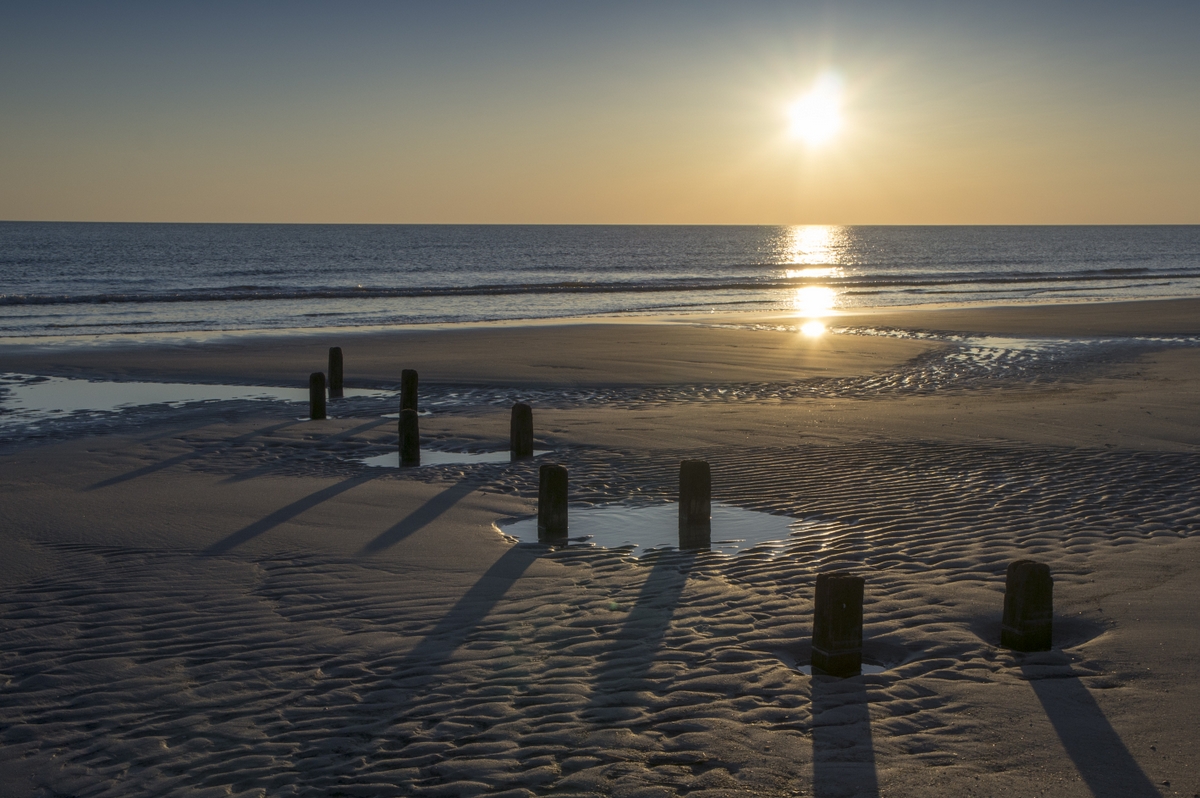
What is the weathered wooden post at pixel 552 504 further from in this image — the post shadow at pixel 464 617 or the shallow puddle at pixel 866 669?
the shallow puddle at pixel 866 669

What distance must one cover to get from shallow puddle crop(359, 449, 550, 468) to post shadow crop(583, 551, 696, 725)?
13.9 ft

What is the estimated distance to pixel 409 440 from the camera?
1116cm

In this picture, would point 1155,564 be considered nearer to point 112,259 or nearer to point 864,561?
point 864,561

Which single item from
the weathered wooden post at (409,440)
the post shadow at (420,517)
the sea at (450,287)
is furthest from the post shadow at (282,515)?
the sea at (450,287)

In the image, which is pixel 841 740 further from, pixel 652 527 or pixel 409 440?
pixel 409 440

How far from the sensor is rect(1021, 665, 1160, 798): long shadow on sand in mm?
4461

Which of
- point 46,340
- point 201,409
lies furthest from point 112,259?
point 201,409

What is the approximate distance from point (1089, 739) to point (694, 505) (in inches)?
144

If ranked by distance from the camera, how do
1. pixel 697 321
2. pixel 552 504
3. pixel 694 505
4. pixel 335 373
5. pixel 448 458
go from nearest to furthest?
1. pixel 694 505
2. pixel 552 504
3. pixel 448 458
4. pixel 335 373
5. pixel 697 321

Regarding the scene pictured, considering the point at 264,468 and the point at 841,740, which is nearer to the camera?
the point at 841,740

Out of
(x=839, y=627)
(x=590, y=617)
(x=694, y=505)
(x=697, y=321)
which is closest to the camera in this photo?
(x=839, y=627)

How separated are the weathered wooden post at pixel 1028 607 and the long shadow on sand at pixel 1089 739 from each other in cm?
21

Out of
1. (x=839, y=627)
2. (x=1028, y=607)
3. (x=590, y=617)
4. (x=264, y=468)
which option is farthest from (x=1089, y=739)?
(x=264, y=468)


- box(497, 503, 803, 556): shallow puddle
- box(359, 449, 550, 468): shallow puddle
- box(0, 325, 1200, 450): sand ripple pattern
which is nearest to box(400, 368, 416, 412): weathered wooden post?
box(0, 325, 1200, 450): sand ripple pattern
